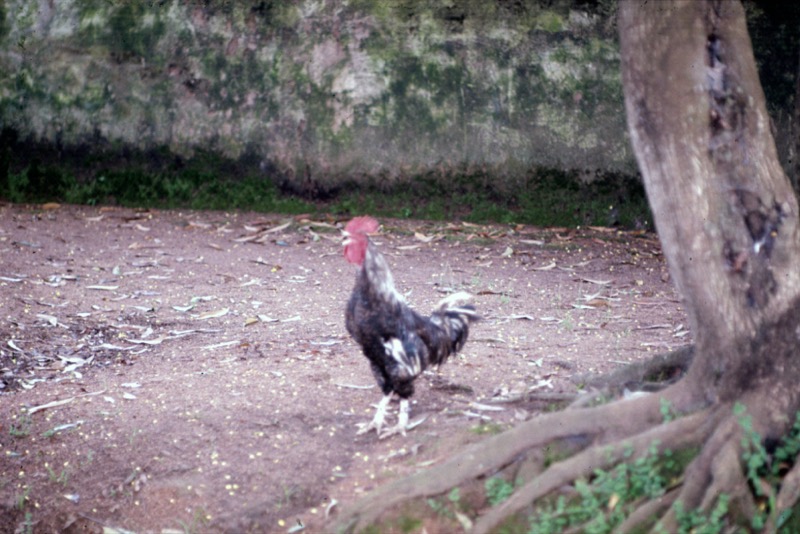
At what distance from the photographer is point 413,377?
4789 millimetres

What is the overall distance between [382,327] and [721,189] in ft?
5.86

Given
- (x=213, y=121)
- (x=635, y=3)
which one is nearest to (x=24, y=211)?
(x=213, y=121)

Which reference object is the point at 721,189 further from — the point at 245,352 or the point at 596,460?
the point at 245,352

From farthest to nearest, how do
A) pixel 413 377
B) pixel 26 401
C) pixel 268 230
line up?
pixel 268 230 < pixel 26 401 < pixel 413 377

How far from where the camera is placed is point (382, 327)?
472 cm

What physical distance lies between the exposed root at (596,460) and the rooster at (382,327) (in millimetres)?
1037

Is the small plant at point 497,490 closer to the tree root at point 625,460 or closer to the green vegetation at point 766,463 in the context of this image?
the tree root at point 625,460

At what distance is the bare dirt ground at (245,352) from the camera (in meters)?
4.54

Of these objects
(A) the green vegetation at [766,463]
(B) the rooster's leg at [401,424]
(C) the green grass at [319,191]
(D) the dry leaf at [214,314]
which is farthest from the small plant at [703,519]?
(C) the green grass at [319,191]

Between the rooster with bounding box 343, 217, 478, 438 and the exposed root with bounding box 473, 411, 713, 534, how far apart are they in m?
1.04

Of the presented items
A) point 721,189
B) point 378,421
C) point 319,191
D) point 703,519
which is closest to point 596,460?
point 703,519

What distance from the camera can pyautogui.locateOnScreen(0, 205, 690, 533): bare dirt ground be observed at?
454 centimetres

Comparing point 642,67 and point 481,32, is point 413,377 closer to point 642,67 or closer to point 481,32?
point 642,67

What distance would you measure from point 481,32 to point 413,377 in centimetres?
566
